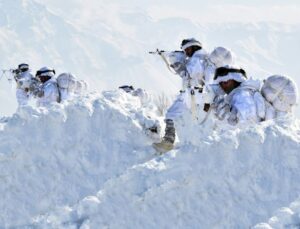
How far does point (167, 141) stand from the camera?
10406mm

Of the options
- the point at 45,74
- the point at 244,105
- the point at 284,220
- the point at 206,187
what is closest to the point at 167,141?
the point at 244,105

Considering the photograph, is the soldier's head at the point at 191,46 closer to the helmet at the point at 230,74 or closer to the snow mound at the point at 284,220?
the helmet at the point at 230,74

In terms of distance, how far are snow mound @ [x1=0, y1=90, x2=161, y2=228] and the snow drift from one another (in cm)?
1

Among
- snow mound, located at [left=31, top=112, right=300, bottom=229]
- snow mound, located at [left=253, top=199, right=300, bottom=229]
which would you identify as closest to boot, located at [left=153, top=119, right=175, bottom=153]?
snow mound, located at [left=31, top=112, right=300, bottom=229]

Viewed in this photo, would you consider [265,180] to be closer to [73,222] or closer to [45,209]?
[73,222]

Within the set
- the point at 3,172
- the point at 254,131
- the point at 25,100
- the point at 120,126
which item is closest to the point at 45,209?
the point at 3,172

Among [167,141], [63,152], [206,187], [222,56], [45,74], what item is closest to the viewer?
[206,187]

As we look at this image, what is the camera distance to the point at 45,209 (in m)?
8.46

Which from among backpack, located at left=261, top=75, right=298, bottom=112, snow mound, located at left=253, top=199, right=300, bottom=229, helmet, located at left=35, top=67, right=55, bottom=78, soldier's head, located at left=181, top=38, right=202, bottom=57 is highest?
soldier's head, located at left=181, top=38, right=202, bottom=57

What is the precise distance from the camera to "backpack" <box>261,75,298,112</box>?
9.12m

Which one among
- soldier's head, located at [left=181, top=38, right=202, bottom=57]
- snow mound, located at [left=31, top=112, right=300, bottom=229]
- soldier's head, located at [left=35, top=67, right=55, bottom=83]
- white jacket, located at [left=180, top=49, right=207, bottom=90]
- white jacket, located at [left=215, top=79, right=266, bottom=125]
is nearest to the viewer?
snow mound, located at [left=31, top=112, right=300, bottom=229]

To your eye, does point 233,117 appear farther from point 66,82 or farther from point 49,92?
point 49,92

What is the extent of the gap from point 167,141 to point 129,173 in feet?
7.98

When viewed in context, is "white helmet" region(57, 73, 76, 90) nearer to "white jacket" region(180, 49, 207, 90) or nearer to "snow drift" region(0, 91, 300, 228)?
"white jacket" region(180, 49, 207, 90)
